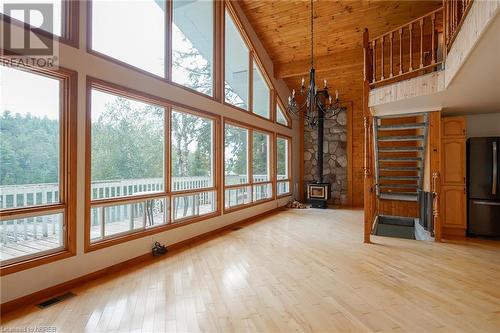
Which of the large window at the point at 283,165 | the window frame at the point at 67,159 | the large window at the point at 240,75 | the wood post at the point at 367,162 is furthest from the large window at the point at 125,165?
the large window at the point at 283,165

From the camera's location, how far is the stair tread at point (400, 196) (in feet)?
19.5

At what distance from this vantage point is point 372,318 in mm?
2135

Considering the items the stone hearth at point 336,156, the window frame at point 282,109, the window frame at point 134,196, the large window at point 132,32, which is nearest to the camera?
the window frame at point 134,196

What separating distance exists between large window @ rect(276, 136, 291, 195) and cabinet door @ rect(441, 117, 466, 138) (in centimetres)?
402

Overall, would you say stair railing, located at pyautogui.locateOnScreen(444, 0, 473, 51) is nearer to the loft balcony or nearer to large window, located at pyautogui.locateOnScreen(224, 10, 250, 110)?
the loft balcony

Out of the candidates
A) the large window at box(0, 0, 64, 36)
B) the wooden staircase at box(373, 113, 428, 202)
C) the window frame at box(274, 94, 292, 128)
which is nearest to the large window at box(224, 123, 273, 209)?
the window frame at box(274, 94, 292, 128)

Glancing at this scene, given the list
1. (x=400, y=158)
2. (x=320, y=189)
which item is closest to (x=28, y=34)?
(x=400, y=158)

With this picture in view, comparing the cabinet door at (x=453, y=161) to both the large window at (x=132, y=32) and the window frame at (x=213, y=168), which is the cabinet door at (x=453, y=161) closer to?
the window frame at (x=213, y=168)

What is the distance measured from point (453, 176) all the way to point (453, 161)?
268 millimetres

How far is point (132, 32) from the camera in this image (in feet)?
11.8

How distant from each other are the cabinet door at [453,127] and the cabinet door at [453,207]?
0.92 m

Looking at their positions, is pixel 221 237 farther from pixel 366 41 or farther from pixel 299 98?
pixel 299 98

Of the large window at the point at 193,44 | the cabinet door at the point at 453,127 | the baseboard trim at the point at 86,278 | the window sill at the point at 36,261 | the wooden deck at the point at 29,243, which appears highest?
the large window at the point at 193,44

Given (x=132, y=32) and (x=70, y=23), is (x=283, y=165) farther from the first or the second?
(x=70, y=23)
